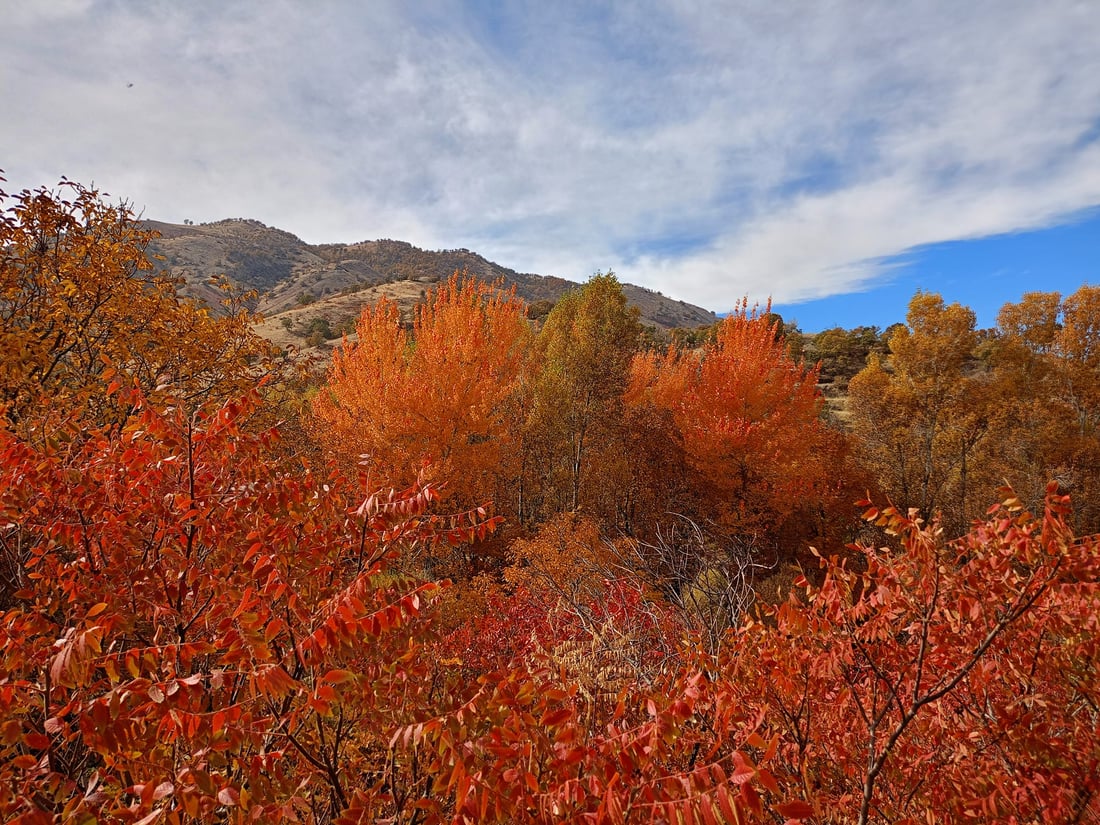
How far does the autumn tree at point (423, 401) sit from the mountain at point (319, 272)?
42097 mm

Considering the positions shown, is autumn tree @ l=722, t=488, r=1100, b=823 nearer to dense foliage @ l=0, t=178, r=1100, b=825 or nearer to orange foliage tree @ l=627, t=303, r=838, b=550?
dense foliage @ l=0, t=178, r=1100, b=825

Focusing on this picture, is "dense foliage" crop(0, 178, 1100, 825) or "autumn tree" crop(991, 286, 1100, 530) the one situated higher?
"autumn tree" crop(991, 286, 1100, 530)

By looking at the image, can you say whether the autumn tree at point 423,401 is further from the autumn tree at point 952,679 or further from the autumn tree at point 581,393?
the autumn tree at point 952,679

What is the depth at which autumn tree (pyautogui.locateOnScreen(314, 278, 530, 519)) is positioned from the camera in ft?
57.9

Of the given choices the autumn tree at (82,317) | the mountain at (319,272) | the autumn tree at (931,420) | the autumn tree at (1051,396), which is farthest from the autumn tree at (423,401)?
the mountain at (319,272)

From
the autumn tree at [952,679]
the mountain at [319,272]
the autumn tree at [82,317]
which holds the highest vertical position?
the mountain at [319,272]

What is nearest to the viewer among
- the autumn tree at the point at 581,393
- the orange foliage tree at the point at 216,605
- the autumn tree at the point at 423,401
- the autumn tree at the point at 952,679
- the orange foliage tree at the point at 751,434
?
the orange foliage tree at the point at 216,605

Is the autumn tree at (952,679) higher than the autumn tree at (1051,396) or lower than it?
lower

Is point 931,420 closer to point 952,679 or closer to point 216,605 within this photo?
point 952,679

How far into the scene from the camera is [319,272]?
11138cm

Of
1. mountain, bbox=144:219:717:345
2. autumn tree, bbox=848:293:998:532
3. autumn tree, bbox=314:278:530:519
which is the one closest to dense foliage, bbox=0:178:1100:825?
autumn tree, bbox=314:278:530:519

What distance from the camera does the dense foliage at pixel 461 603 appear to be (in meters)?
2.42

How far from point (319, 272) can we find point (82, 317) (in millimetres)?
116010

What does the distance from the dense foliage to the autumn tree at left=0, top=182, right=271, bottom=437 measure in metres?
0.07
